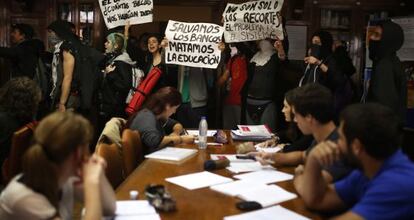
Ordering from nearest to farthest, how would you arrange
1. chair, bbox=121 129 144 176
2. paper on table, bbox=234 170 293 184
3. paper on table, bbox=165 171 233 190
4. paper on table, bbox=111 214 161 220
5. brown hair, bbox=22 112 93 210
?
1. brown hair, bbox=22 112 93 210
2. paper on table, bbox=111 214 161 220
3. paper on table, bbox=165 171 233 190
4. paper on table, bbox=234 170 293 184
5. chair, bbox=121 129 144 176

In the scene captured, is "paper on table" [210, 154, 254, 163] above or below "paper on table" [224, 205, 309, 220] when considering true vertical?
below

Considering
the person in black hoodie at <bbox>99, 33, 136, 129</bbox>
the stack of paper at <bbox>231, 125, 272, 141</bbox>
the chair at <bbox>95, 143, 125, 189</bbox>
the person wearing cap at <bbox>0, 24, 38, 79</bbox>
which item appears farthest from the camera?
the person wearing cap at <bbox>0, 24, 38, 79</bbox>

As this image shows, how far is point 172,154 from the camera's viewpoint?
295cm

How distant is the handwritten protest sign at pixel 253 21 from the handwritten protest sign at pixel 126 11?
2.66 feet

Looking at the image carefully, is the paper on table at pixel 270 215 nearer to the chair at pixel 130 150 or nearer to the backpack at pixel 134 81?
the chair at pixel 130 150

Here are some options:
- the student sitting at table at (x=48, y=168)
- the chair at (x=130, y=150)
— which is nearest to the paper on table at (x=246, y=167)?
the chair at (x=130, y=150)

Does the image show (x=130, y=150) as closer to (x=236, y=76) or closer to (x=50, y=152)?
(x=50, y=152)

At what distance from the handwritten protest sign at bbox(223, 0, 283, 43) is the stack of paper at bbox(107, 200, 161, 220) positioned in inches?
118

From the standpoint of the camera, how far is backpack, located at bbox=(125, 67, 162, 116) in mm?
4562

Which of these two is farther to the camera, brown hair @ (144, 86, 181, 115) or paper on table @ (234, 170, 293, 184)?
brown hair @ (144, 86, 181, 115)

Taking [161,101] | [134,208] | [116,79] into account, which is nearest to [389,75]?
[161,101]

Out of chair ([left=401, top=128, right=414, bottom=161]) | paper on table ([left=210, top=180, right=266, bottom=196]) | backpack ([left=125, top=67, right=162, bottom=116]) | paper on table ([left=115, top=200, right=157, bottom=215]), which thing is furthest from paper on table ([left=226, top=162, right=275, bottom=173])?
chair ([left=401, top=128, right=414, bottom=161])

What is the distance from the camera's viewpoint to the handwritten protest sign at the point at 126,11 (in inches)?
188

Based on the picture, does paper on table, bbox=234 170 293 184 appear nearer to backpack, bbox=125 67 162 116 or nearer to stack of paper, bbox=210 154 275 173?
stack of paper, bbox=210 154 275 173
